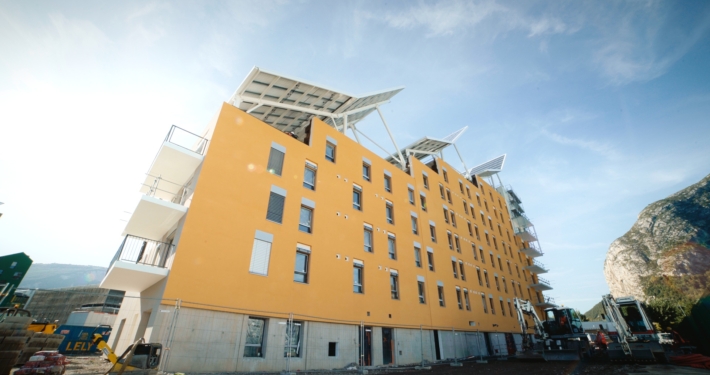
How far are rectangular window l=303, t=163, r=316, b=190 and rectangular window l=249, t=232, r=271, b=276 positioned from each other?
4479 mm

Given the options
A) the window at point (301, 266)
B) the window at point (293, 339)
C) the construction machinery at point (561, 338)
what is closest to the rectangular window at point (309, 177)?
the window at point (301, 266)

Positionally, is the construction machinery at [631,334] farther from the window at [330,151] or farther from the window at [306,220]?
the window at [330,151]

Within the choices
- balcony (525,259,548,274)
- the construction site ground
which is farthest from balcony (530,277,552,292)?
the construction site ground

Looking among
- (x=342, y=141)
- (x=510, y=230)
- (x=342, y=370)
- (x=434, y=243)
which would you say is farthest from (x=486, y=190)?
(x=342, y=370)

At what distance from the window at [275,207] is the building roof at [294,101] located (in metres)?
6.14

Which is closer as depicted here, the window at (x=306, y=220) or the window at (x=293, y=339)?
the window at (x=293, y=339)

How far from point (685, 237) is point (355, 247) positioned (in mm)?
92397

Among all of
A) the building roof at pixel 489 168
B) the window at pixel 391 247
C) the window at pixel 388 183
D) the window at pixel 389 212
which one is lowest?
the window at pixel 391 247

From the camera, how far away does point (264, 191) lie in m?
14.5

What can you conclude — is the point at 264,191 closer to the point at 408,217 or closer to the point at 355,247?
the point at 355,247

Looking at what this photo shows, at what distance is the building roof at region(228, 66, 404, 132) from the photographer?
1709 cm

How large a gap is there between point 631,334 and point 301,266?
20.5 m

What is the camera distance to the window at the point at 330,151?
19344 millimetres

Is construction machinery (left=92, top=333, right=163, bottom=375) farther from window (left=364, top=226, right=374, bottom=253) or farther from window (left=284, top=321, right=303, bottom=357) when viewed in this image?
window (left=364, top=226, right=374, bottom=253)
